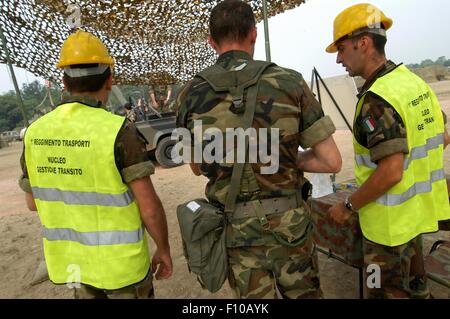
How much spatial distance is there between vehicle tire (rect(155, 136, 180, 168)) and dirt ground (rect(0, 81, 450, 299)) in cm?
119

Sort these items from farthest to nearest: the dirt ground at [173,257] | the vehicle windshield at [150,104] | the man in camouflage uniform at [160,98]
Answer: the man in camouflage uniform at [160,98], the vehicle windshield at [150,104], the dirt ground at [173,257]

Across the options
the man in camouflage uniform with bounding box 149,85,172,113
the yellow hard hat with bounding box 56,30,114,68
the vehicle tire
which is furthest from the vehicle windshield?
the yellow hard hat with bounding box 56,30,114,68

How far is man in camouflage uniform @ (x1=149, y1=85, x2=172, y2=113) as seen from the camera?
31.4 feet

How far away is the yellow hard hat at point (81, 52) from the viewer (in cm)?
142

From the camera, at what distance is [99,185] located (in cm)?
139

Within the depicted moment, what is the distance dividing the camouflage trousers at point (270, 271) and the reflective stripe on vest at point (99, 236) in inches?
19.2

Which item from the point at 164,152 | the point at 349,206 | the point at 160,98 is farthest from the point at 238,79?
the point at 160,98

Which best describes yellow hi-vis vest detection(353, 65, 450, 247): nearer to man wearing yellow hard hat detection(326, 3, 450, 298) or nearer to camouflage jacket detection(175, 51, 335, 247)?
man wearing yellow hard hat detection(326, 3, 450, 298)

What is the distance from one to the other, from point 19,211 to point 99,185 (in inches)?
221

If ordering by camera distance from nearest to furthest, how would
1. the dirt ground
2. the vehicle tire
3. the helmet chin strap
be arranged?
the helmet chin strap, the dirt ground, the vehicle tire

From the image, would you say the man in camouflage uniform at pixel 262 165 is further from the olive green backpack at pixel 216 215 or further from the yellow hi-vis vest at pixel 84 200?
the yellow hi-vis vest at pixel 84 200

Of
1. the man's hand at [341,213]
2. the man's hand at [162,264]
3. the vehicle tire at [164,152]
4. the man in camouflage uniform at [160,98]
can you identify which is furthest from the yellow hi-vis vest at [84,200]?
Answer: the man in camouflage uniform at [160,98]

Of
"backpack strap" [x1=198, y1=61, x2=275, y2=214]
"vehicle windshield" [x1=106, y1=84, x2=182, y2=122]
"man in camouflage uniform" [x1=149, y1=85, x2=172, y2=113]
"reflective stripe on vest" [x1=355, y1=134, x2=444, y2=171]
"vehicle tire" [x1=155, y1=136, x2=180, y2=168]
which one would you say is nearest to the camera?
"backpack strap" [x1=198, y1=61, x2=275, y2=214]

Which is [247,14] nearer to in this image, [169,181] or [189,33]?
[189,33]
